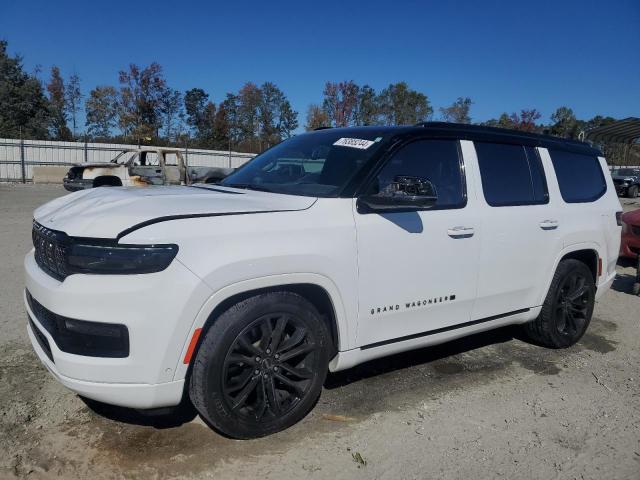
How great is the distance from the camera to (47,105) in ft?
146

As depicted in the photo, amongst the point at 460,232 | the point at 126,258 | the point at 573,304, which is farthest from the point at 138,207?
the point at 573,304

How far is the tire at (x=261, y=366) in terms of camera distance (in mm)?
2568

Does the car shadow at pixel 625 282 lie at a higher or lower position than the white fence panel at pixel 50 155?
lower

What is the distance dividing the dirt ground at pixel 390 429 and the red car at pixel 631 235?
184 inches

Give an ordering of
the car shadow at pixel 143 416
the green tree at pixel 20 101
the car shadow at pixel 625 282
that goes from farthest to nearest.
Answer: the green tree at pixel 20 101
the car shadow at pixel 625 282
the car shadow at pixel 143 416

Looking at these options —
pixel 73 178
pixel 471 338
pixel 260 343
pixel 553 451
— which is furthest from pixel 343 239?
pixel 73 178

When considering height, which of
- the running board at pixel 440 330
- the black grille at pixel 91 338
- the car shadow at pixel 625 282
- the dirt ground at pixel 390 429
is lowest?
the dirt ground at pixel 390 429

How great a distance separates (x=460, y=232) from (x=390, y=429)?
1.37 meters

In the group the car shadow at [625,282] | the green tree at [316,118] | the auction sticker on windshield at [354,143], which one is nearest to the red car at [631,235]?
the car shadow at [625,282]

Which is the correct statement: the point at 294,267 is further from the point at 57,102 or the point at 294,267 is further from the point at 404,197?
the point at 57,102

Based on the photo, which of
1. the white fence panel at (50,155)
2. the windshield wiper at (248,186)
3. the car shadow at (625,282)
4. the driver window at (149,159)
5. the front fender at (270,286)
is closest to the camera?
the front fender at (270,286)

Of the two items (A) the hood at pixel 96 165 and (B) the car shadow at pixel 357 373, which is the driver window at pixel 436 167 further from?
(A) the hood at pixel 96 165

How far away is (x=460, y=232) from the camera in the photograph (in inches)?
135

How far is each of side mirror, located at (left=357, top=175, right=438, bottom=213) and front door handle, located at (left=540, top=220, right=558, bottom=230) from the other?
153 centimetres
